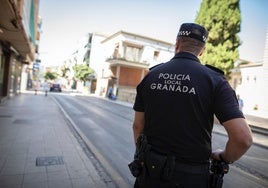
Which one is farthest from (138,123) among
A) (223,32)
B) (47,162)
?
(223,32)

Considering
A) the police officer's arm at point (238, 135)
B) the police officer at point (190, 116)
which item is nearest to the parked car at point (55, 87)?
the police officer at point (190, 116)

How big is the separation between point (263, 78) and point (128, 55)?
75.0 ft

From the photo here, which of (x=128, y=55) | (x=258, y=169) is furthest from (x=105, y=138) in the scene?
(x=128, y=55)

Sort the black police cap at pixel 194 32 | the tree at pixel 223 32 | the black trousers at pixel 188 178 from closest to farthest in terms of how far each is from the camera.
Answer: the black trousers at pixel 188 178
the black police cap at pixel 194 32
the tree at pixel 223 32

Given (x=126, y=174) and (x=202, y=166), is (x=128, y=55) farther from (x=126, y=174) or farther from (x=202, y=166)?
(x=202, y=166)

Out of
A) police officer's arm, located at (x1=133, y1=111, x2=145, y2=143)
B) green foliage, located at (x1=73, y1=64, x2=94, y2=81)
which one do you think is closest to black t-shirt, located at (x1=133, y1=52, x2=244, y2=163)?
police officer's arm, located at (x1=133, y1=111, x2=145, y2=143)

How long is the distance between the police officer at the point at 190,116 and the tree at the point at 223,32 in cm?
1971

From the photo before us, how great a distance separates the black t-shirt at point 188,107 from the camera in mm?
1773

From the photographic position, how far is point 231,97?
1.75 m

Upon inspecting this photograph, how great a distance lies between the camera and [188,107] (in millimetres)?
1822

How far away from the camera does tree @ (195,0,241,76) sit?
66.9ft

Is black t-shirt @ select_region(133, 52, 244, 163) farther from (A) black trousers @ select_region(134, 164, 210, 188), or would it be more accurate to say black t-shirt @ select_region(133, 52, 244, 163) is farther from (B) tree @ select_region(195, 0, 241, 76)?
(B) tree @ select_region(195, 0, 241, 76)

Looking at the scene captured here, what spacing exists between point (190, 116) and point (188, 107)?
71 mm

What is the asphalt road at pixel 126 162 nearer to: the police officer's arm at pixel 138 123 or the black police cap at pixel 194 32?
the police officer's arm at pixel 138 123
